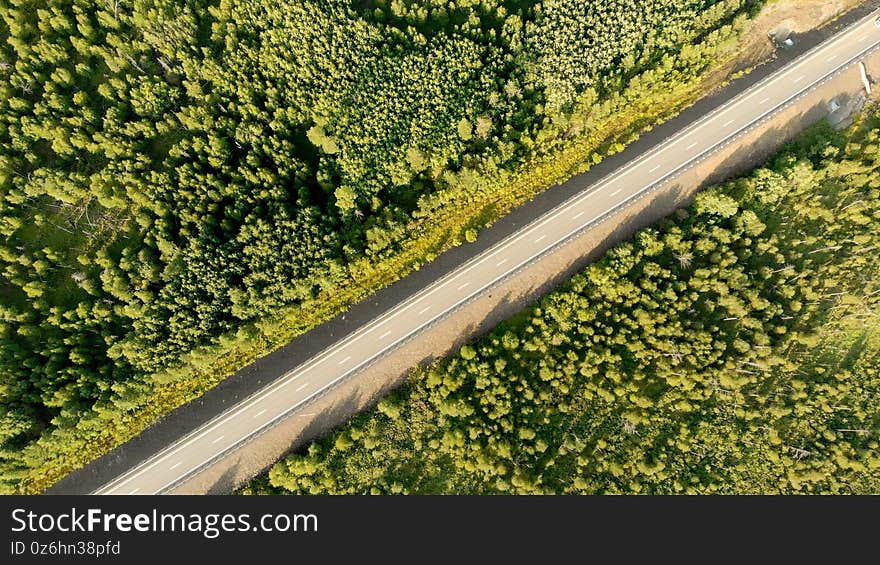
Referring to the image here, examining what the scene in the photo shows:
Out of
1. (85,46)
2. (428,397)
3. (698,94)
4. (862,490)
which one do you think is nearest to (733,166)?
(698,94)

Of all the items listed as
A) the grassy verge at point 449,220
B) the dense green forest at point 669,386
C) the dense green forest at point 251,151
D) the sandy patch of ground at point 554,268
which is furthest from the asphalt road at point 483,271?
the dense green forest at point 669,386

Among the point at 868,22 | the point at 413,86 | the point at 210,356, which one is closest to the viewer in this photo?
the point at 210,356

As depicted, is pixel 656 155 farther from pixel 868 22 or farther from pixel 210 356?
pixel 210 356

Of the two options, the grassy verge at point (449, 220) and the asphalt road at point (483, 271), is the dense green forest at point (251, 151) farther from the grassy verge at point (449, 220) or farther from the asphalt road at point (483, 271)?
the asphalt road at point (483, 271)

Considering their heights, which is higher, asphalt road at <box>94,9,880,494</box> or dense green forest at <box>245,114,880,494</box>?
asphalt road at <box>94,9,880,494</box>

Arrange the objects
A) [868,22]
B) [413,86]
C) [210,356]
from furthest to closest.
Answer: [868,22] < [413,86] < [210,356]

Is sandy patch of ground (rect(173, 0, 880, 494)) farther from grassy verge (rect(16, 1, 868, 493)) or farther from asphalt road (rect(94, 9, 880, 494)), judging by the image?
grassy verge (rect(16, 1, 868, 493))

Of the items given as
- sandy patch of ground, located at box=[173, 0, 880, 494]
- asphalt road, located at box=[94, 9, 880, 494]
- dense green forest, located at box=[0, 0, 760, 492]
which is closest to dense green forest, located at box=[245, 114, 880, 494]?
sandy patch of ground, located at box=[173, 0, 880, 494]
